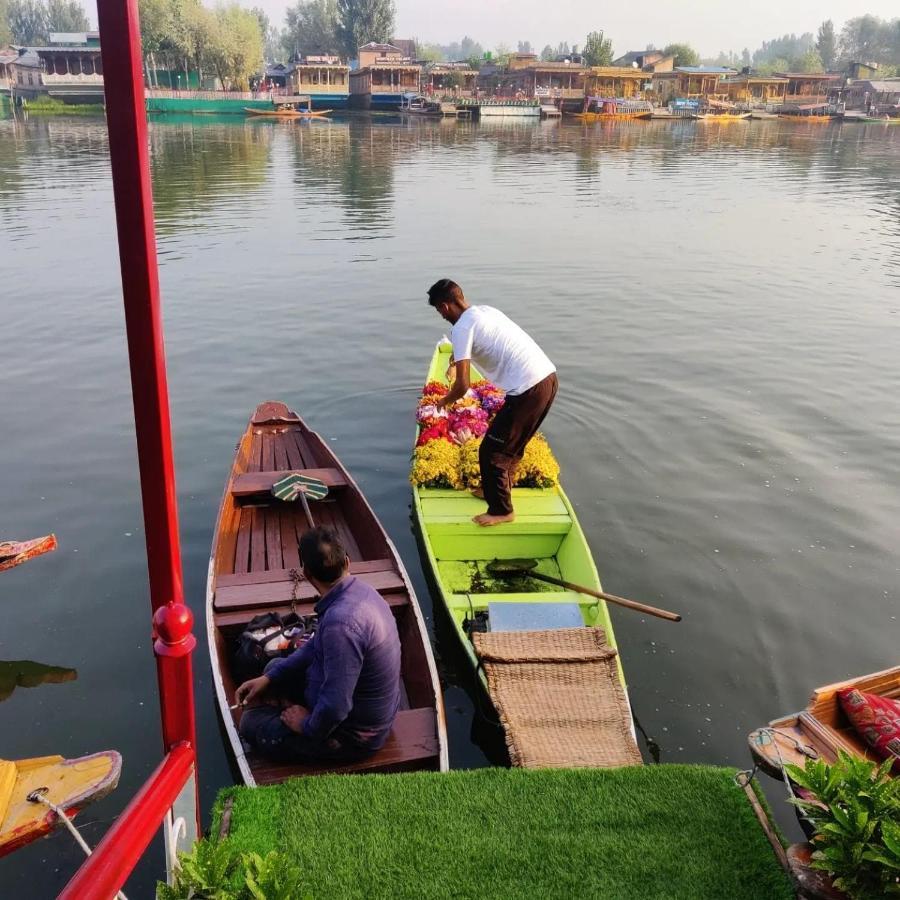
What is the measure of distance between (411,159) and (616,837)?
155 feet

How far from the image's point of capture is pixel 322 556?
15.2ft

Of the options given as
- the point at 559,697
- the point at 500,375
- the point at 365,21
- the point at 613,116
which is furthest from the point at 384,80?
the point at 559,697

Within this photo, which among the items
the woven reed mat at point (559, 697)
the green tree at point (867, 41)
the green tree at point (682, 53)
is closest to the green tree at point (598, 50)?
the green tree at point (682, 53)

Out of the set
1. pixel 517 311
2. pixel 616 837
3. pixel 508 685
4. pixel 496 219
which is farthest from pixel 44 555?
pixel 496 219

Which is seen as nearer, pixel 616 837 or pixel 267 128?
pixel 616 837

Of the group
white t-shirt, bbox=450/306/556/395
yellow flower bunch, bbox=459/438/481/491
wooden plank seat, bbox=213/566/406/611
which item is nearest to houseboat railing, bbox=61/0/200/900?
wooden plank seat, bbox=213/566/406/611

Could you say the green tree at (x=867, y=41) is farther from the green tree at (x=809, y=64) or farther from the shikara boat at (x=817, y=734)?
the shikara boat at (x=817, y=734)

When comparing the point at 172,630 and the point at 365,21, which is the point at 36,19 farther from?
the point at 172,630

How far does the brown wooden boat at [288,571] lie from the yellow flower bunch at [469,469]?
1286 millimetres

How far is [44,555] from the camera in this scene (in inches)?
369

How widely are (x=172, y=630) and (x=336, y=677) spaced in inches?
68.5

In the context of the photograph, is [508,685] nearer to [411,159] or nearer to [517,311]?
[517,311]

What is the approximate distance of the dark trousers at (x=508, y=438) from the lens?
8188 millimetres

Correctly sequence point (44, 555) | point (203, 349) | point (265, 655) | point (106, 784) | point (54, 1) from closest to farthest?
point (106, 784)
point (265, 655)
point (44, 555)
point (203, 349)
point (54, 1)
